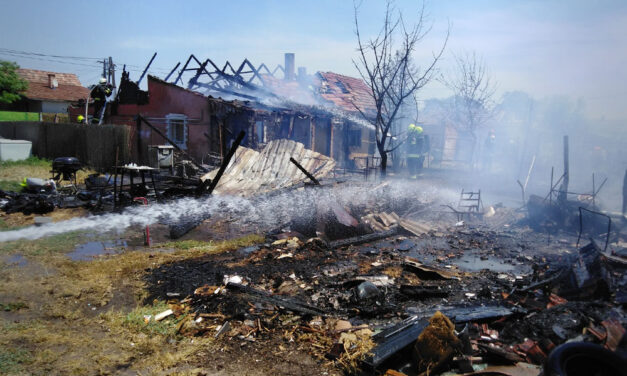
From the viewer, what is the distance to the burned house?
17.6 metres

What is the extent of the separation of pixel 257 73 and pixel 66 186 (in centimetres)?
1388

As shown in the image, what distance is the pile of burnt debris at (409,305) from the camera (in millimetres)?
3734

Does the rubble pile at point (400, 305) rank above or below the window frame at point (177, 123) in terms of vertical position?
below

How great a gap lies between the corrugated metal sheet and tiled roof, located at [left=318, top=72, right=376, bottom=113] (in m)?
13.6

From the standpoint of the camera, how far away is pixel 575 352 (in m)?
3.21

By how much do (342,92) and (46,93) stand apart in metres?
29.9

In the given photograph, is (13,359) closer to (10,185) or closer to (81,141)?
(10,185)

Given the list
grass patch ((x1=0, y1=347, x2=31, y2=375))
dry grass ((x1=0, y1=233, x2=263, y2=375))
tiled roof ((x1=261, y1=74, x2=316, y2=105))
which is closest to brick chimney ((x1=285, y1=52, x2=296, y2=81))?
tiled roof ((x1=261, y1=74, x2=316, y2=105))

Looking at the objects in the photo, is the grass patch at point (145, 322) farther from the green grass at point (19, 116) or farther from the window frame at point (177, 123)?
the green grass at point (19, 116)

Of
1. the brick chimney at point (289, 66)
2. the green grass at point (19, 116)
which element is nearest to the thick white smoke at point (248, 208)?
the brick chimney at point (289, 66)

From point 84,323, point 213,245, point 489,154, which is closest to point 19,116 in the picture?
point 213,245

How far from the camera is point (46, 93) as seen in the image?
1379 inches

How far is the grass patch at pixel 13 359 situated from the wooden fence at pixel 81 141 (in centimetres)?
1301

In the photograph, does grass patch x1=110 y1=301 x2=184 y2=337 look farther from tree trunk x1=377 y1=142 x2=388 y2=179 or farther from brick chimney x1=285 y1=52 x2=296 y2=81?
brick chimney x1=285 y1=52 x2=296 y2=81
